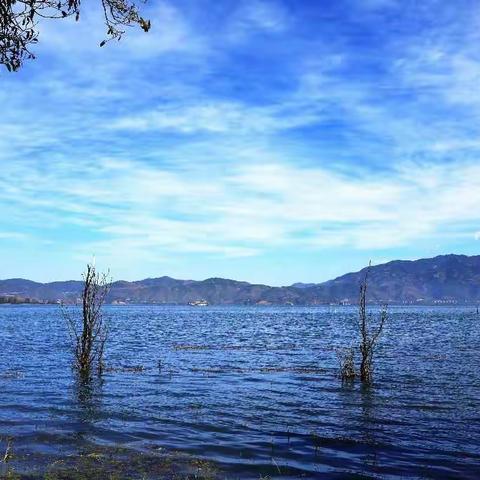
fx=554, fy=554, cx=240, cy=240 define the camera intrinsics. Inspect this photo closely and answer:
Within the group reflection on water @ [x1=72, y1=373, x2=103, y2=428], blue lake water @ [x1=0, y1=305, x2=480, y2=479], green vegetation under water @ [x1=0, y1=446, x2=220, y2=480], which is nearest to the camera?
green vegetation under water @ [x1=0, y1=446, x2=220, y2=480]

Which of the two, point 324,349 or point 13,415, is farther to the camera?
point 324,349

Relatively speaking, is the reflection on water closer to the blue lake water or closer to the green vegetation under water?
the blue lake water

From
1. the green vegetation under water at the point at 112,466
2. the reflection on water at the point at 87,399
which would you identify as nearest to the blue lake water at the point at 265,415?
the reflection on water at the point at 87,399

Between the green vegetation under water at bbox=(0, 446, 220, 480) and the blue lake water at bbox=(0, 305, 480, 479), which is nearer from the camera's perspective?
the green vegetation under water at bbox=(0, 446, 220, 480)

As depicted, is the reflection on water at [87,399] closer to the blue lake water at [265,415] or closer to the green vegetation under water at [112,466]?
the blue lake water at [265,415]

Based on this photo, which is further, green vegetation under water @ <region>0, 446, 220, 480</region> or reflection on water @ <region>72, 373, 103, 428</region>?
reflection on water @ <region>72, 373, 103, 428</region>

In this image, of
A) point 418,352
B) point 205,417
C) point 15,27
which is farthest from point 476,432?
point 418,352

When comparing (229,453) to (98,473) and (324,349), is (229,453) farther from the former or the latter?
(324,349)

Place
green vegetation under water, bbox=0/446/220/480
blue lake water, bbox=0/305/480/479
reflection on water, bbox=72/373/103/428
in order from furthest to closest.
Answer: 1. reflection on water, bbox=72/373/103/428
2. blue lake water, bbox=0/305/480/479
3. green vegetation under water, bbox=0/446/220/480

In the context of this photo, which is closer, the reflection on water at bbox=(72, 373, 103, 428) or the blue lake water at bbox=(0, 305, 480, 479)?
the blue lake water at bbox=(0, 305, 480, 479)

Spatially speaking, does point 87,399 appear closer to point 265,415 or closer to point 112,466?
point 265,415

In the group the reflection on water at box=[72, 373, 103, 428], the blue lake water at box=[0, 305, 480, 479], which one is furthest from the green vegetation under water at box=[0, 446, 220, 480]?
the reflection on water at box=[72, 373, 103, 428]

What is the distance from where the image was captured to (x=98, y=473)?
12906mm

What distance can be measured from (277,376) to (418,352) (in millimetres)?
19183
